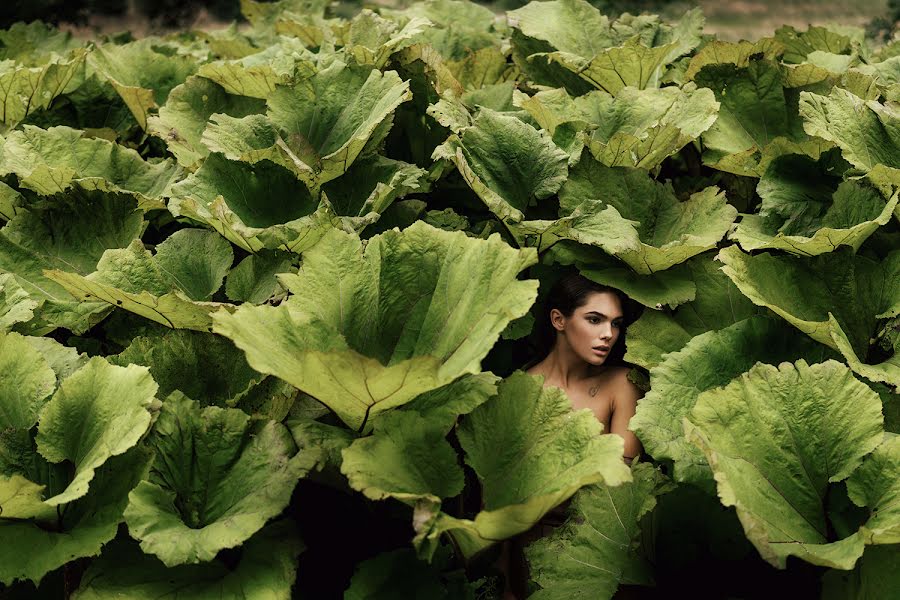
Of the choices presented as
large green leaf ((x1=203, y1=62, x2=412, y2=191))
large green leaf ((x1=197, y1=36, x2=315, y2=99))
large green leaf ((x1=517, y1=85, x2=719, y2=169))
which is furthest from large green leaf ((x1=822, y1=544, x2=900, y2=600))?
large green leaf ((x1=197, y1=36, x2=315, y2=99))

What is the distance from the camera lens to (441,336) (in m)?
1.53

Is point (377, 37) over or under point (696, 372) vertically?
over

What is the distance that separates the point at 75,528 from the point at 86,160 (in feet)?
3.46

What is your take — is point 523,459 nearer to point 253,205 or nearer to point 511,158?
point 511,158

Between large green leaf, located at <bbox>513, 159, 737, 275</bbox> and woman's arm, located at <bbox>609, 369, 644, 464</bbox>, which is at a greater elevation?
large green leaf, located at <bbox>513, 159, 737, 275</bbox>

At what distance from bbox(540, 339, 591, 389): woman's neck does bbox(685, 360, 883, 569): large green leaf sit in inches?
Result: 14.9

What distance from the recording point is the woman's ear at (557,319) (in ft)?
6.02

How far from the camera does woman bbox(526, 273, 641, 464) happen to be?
178cm

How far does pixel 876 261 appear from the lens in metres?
1.80

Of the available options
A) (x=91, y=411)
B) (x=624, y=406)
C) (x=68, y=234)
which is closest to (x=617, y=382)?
(x=624, y=406)

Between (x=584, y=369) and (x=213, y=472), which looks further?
(x=584, y=369)

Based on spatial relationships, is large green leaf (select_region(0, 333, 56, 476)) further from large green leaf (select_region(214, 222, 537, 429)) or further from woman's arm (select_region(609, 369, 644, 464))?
woman's arm (select_region(609, 369, 644, 464))

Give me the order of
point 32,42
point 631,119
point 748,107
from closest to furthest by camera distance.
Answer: point 631,119 → point 748,107 → point 32,42

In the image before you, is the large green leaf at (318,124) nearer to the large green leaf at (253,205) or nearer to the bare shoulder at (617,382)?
the large green leaf at (253,205)
